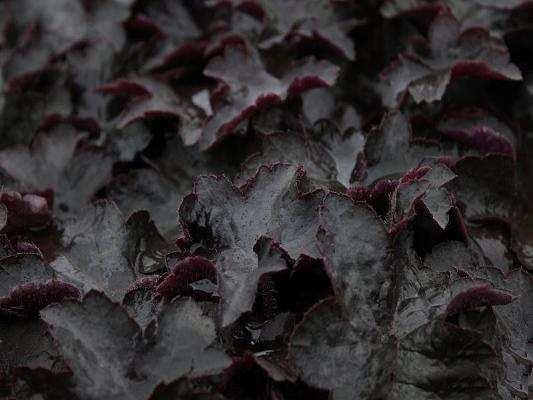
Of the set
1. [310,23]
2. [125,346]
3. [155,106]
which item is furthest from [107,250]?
[310,23]

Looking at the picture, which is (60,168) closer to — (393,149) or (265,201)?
(265,201)

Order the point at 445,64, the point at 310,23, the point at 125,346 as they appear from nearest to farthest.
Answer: the point at 125,346 → the point at 445,64 → the point at 310,23

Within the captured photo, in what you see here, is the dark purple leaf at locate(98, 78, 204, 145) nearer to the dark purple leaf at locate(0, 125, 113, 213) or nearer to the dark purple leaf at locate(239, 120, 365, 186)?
the dark purple leaf at locate(0, 125, 113, 213)

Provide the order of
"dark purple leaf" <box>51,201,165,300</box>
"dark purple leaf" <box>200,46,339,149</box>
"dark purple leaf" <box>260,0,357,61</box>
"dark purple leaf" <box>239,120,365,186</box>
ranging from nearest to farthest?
→ "dark purple leaf" <box>51,201,165,300</box>, "dark purple leaf" <box>239,120,365,186</box>, "dark purple leaf" <box>200,46,339,149</box>, "dark purple leaf" <box>260,0,357,61</box>

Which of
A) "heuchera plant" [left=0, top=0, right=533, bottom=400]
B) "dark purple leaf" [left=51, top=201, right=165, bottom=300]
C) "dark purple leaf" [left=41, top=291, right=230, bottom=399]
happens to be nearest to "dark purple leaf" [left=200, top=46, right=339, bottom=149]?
"heuchera plant" [left=0, top=0, right=533, bottom=400]

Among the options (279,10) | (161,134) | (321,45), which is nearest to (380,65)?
(321,45)

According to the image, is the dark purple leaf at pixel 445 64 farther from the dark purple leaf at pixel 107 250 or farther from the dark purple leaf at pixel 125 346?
the dark purple leaf at pixel 125 346

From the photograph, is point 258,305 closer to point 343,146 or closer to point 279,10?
point 343,146

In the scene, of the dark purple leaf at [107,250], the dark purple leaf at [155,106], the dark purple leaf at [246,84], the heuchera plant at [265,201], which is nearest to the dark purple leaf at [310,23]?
the heuchera plant at [265,201]

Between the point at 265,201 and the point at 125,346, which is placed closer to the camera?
the point at 125,346
